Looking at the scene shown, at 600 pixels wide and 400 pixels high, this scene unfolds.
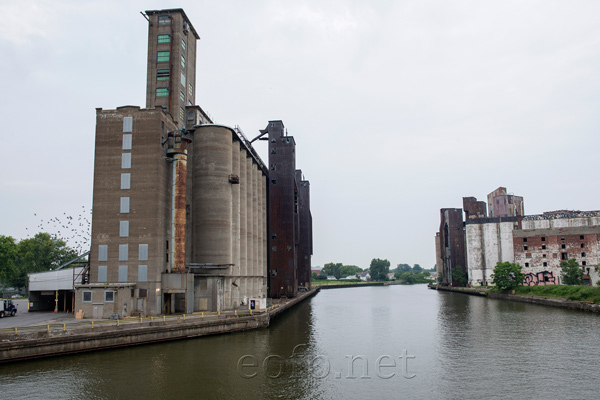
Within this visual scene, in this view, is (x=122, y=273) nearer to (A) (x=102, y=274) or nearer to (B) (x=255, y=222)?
(A) (x=102, y=274)

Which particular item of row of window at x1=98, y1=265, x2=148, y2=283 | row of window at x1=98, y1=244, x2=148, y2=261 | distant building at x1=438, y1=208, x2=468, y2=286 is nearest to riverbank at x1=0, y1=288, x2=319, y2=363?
row of window at x1=98, y1=265, x2=148, y2=283

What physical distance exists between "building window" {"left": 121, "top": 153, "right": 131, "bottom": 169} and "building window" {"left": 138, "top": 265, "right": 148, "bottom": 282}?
11.3m

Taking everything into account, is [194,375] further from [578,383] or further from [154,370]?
[578,383]

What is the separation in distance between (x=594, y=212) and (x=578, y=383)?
11737 centimetres

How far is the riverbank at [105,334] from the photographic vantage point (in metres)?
32.7

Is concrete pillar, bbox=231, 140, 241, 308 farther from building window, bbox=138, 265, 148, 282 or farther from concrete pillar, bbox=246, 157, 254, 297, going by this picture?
building window, bbox=138, 265, 148, 282

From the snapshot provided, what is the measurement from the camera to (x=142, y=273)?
162ft

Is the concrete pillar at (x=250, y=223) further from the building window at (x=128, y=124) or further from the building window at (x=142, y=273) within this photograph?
the building window at (x=128, y=124)

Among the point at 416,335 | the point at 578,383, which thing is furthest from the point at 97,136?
the point at 578,383

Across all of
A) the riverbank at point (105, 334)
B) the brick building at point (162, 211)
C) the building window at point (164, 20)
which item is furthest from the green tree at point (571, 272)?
the building window at point (164, 20)

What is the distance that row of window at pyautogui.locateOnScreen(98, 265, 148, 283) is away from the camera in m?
49.2

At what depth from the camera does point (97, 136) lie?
170ft

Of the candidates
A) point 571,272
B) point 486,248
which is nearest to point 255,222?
point 571,272

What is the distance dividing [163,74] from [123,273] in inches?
1289
